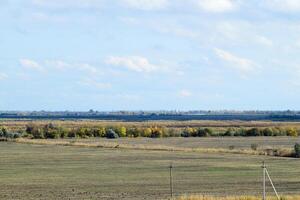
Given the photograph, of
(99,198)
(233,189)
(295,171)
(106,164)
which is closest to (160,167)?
(106,164)

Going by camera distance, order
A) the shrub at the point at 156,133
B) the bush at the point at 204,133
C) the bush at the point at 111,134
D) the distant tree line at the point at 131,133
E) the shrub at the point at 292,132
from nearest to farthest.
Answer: the bush at the point at 111,134 < the distant tree line at the point at 131,133 < the shrub at the point at 156,133 < the bush at the point at 204,133 < the shrub at the point at 292,132

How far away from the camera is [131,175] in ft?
141

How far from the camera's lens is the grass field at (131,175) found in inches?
1294

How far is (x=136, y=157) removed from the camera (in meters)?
60.5

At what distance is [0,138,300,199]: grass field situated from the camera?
3288 centimetres

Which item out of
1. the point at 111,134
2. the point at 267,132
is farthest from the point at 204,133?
the point at 111,134

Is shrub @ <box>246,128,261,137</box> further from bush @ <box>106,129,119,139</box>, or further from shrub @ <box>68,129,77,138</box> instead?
shrub @ <box>68,129,77,138</box>

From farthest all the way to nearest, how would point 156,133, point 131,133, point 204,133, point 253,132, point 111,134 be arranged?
point 253,132 < point 156,133 < point 204,133 < point 131,133 < point 111,134

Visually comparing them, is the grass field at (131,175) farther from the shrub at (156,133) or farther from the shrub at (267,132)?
the shrub at (267,132)

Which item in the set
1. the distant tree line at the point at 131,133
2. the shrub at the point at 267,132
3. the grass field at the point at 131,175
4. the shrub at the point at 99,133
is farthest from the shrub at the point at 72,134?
the grass field at the point at 131,175

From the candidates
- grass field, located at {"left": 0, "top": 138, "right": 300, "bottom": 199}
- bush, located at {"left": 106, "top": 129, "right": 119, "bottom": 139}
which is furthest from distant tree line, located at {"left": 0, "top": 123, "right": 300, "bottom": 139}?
grass field, located at {"left": 0, "top": 138, "right": 300, "bottom": 199}

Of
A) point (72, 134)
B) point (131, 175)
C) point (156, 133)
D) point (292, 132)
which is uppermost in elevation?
point (72, 134)

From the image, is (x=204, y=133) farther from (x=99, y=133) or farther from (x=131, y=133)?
(x=99, y=133)

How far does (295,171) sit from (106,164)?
529 inches
